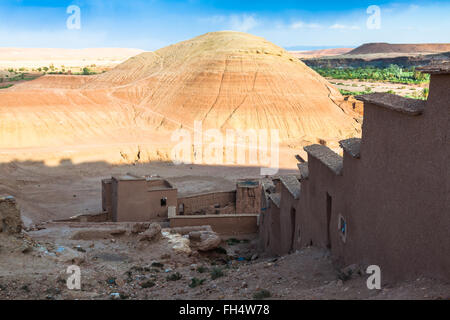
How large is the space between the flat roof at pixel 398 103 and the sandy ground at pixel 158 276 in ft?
8.22

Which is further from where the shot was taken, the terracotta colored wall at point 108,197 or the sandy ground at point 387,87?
the sandy ground at point 387,87

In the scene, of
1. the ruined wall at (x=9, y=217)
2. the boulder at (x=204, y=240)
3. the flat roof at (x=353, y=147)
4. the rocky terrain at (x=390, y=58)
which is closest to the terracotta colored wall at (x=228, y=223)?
the boulder at (x=204, y=240)

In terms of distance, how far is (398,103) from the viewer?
724cm

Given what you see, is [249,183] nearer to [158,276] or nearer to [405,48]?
[158,276]

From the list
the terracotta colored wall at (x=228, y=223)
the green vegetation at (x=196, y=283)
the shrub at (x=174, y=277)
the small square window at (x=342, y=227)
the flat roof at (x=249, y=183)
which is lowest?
the terracotta colored wall at (x=228, y=223)

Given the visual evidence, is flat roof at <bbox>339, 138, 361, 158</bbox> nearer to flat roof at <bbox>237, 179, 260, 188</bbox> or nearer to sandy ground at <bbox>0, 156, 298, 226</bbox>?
flat roof at <bbox>237, 179, 260, 188</bbox>

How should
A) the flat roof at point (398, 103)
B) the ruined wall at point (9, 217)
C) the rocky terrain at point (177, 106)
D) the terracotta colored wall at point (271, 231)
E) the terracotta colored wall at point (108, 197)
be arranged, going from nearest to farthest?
the flat roof at point (398, 103), the ruined wall at point (9, 217), the terracotta colored wall at point (271, 231), the terracotta colored wall at point (108, 197), the rocky terrain at point (177, 106)

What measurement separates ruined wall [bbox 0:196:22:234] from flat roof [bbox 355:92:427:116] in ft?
28.3

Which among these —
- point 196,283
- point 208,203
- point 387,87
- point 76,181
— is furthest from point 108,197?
point 387,87

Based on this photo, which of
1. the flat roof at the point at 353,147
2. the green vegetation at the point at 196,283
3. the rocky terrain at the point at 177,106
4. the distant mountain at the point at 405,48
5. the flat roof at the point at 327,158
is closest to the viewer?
the flat roof at the point at 353,147

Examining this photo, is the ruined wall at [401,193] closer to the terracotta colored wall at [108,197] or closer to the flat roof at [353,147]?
the flat roof at [353,147]

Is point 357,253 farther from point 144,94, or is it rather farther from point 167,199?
point 144,94

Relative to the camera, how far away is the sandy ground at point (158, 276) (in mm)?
7125
